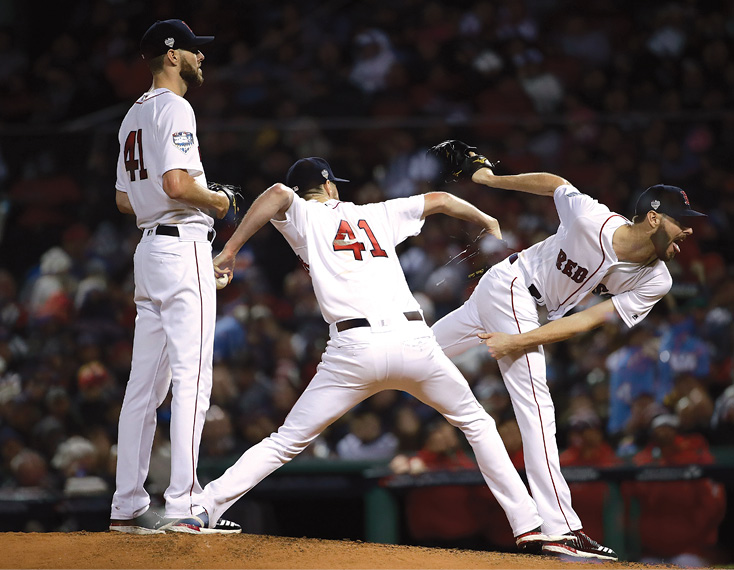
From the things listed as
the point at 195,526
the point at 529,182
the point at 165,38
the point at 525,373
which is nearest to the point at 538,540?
the point at 525,373

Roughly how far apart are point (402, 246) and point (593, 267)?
3.90 m

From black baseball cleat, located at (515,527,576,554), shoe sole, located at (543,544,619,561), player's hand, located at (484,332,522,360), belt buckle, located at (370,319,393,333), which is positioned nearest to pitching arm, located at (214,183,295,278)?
belt buckle, located at (370,319,393,333)

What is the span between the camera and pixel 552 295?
4516 mm

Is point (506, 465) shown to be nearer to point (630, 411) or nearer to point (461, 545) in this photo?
point (461, 545)

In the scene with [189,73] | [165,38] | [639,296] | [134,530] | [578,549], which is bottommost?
[578,549]

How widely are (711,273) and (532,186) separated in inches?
142

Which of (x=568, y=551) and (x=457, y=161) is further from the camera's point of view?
(x=457, y=161)

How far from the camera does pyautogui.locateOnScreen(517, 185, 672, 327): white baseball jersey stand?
424cm

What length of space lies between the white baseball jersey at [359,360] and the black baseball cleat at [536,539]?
0.03m

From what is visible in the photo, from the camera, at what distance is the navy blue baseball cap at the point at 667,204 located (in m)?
4.15

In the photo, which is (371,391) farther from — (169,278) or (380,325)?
(169,278)

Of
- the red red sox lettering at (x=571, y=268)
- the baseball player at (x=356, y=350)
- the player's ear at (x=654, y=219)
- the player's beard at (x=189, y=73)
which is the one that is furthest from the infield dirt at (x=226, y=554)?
the player's beard at (x=189, y=73)

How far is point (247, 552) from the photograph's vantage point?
3697 millimetres

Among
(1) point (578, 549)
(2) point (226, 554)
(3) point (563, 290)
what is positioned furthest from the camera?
(3) point (563, 290)
